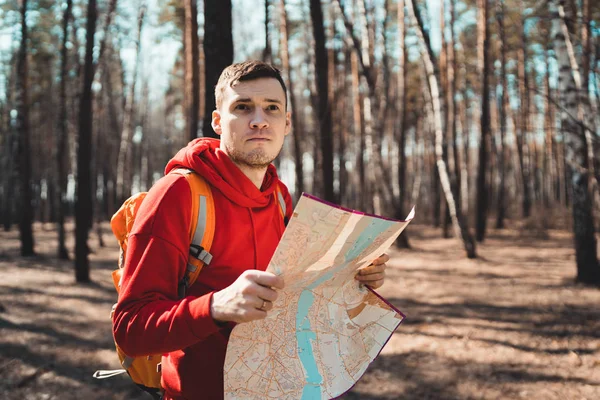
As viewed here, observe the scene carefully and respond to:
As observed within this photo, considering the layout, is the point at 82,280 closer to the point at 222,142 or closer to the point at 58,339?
the point at 58,339

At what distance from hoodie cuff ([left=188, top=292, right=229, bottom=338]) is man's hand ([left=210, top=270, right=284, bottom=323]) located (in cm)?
2

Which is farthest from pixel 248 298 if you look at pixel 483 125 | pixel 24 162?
pixel 24 162

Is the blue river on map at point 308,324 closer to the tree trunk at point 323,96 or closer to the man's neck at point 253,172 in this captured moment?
the man's neck at point 253,172

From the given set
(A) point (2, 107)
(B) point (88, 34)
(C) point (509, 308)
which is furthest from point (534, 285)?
(A) point (2, 107)

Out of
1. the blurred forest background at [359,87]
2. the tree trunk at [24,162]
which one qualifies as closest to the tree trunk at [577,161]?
the blurred forest background at [359,87]

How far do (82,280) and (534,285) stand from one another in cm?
871

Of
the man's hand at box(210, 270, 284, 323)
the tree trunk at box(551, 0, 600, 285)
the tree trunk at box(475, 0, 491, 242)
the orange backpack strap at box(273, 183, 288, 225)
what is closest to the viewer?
the man's hand at box(210, 270, 284, 323)

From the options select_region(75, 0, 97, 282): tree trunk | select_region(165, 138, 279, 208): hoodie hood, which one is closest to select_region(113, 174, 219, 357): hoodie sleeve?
select_region(165, 138, 279, 208): hoodie hood

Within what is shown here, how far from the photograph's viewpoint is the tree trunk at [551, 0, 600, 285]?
6699 mm

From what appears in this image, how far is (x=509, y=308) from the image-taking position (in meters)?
5.99

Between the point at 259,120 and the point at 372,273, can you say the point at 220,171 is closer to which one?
the point at 259,120

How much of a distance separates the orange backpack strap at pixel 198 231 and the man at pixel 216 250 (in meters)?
0.03

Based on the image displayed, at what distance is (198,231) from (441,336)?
15.1 ft

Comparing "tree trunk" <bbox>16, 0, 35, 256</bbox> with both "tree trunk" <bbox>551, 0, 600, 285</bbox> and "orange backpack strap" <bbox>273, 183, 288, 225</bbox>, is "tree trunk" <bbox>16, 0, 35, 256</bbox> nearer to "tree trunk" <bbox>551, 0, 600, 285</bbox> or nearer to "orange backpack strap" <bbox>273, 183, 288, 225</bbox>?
"tree trunk" <bbox>551, 0, 600, 285</bbox>
